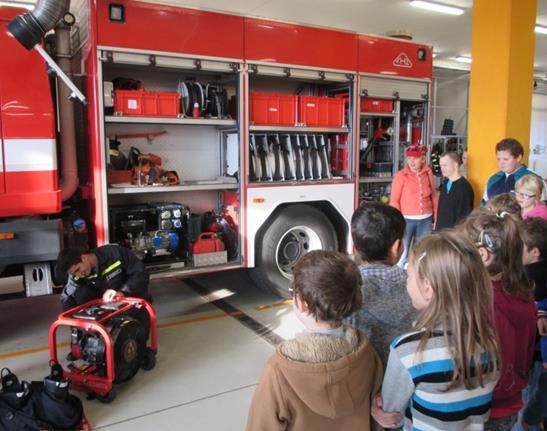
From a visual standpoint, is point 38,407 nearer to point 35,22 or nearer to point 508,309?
point 508,309

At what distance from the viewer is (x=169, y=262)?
523cm

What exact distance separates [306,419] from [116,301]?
9.08 ft

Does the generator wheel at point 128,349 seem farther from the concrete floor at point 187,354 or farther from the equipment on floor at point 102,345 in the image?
the concrete floor at point 187,354

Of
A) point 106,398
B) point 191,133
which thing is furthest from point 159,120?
point 106,398

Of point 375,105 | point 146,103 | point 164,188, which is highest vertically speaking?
point 375,105

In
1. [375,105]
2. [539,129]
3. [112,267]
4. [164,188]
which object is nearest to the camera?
[112,267]

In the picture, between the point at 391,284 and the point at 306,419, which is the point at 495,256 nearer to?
the point at 391,284

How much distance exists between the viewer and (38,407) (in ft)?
10.0

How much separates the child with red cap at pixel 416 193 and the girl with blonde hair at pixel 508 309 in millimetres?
3466

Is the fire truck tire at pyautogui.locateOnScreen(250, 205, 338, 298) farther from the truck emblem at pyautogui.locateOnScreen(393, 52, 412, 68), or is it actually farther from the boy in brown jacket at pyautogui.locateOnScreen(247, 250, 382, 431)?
the boy in brown jacket at pyautogui.locateOnScreen(247, 250, 382, 431)

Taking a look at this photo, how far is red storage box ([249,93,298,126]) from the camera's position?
5.52m

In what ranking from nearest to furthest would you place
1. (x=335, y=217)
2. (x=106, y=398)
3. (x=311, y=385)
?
(x=311, y=385) → (x=106, y=398) → (x=335, y=217)

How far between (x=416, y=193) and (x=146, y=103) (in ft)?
9.97

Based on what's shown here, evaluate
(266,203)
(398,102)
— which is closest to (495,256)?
(266,203)
